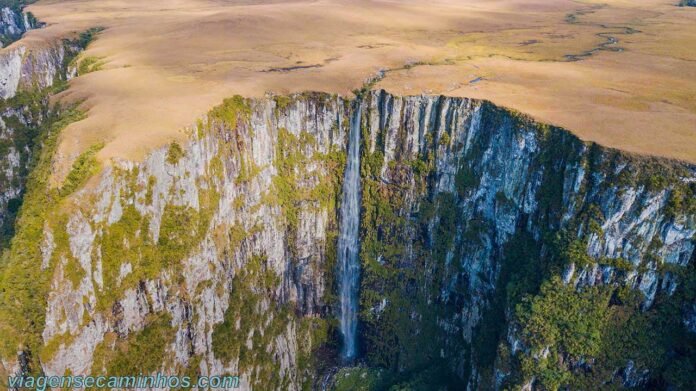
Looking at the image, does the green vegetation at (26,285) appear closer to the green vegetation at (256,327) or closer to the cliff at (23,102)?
the cliff at (23,102)

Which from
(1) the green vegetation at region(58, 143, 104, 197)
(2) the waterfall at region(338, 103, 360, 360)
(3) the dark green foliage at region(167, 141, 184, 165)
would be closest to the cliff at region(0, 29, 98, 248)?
(1) the green vegetation at region(58, 143, 104, 197)

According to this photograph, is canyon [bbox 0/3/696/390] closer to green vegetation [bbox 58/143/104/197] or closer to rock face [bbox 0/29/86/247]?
green vegetation [bbox 58/143/104/197]

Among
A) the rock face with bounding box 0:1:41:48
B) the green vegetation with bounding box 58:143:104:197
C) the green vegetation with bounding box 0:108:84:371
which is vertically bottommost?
the green vegetation with bounding box 0:108:84:371

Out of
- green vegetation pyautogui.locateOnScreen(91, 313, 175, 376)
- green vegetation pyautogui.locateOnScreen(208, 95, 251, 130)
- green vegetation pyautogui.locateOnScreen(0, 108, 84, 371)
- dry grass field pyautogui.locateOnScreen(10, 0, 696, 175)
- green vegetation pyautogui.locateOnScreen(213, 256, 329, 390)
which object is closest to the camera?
green vegetation pyautogui.locateOnScreen(0, 108, 84, 371)

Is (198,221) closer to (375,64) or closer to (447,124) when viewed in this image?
(447,124)

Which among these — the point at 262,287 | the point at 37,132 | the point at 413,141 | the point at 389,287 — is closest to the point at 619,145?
the point at 413,141

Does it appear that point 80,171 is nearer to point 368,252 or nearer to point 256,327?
point 256,327
